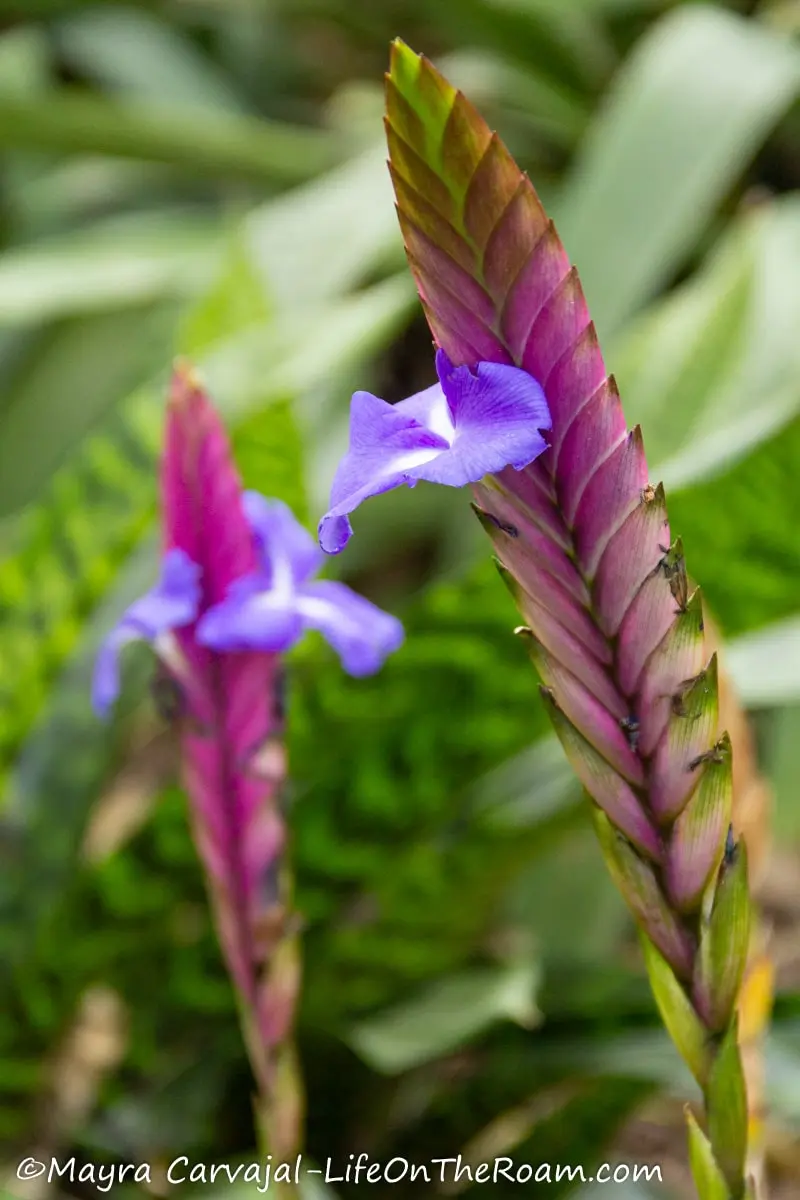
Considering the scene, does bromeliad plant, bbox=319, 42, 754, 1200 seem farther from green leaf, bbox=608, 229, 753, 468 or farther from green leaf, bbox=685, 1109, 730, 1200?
green leaf, bbox=608, 229, 753, 468

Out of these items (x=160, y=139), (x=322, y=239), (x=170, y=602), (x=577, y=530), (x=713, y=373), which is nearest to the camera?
(x=577, y=530)

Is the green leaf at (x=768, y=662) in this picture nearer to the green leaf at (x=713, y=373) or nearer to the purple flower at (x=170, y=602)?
the green leaf at (x=713, y=373)

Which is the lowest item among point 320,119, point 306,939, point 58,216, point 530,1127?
point 530,1127

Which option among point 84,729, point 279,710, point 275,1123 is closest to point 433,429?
point 279,710

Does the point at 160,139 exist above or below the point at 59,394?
above

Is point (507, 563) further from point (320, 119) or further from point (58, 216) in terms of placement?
point (320, 119)

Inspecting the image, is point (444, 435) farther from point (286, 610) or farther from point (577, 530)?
point (286, 610)

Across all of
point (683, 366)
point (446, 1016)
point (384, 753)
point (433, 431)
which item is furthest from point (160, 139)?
point (433, 431)
